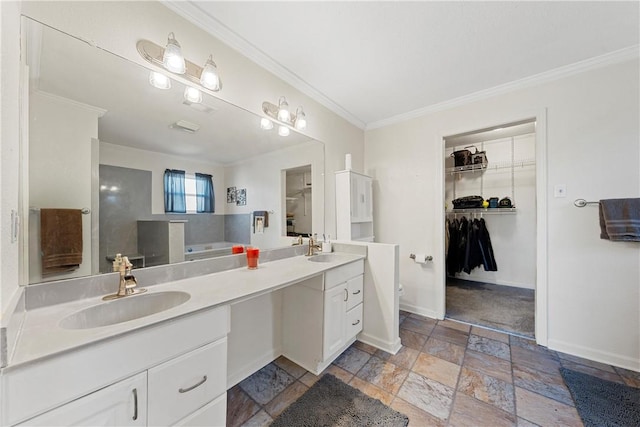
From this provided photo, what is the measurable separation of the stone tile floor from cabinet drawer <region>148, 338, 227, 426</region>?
0.52 meters

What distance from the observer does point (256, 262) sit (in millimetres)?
1652

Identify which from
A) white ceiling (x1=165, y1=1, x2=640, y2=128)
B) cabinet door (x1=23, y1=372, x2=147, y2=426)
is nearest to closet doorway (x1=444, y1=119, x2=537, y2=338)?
white ceiling (x1=165, y1=1, x2=640, y2=128)

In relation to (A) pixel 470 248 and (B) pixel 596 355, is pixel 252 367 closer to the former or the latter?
(B) pixel 596 355

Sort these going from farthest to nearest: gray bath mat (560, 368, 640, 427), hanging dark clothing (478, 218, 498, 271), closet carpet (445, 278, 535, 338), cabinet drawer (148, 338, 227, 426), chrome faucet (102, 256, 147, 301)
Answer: hanging dark clothing (478, 218, 498, 271)
closet carpet (445, 278, 535, 338)
gray bath mat (560, 368, 640, 427)
chrome faucet (102, 256, 147, 301)
cabinet drawer (148, 338, 227, 426)

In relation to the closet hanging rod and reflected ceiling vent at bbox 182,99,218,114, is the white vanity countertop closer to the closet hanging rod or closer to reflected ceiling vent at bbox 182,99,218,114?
reflected ceiling vent at bbox 182,99,218,114

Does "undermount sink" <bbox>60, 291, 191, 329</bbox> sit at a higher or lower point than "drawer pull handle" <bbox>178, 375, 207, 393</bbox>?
higher

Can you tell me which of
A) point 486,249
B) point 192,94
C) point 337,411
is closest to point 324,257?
point 337,411

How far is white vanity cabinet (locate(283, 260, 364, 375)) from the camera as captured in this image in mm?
1644

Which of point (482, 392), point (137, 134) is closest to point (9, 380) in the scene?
point (137, 134)

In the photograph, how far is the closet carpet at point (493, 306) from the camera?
2.41 metres

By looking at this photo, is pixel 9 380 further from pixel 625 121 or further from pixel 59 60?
pixel 625 121

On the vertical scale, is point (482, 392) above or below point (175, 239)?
below

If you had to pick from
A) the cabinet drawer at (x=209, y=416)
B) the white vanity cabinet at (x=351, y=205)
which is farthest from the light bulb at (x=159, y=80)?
the white vanity cabinet at (x=351, y=205)

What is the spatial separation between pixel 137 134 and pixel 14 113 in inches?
18.8
